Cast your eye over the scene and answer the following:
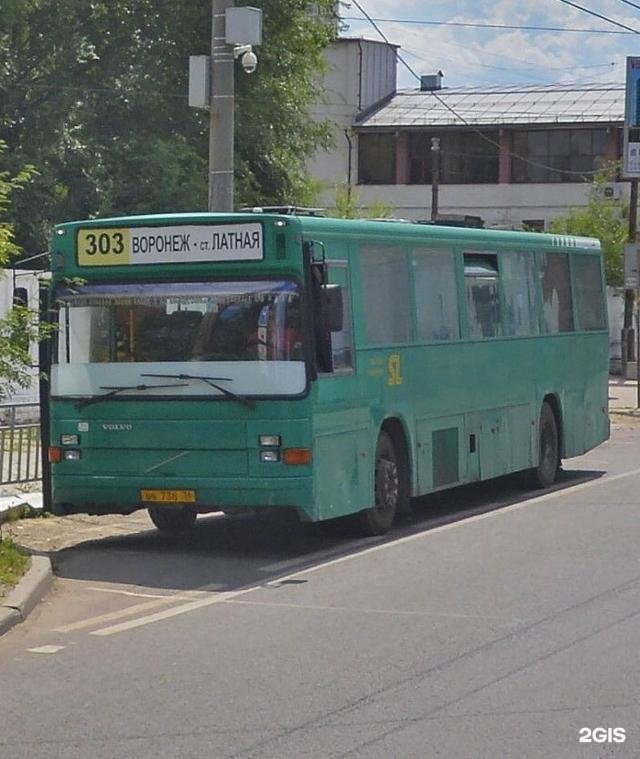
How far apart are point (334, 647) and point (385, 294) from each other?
5.71m

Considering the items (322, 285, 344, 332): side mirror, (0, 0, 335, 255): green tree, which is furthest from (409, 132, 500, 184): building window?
(322, 285, 344, 332): side mirror

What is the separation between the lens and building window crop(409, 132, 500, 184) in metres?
68.2

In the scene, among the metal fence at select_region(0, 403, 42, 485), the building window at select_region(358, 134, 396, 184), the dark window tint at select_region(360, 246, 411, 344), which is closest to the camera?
the dark window tint at select_region(360, 246, 411, 344)

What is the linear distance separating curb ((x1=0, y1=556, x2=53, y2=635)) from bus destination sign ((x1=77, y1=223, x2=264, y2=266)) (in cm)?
273

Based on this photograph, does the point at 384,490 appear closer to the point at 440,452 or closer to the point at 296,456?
the point at 440,452

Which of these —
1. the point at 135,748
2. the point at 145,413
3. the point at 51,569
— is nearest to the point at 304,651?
the point at 135,748

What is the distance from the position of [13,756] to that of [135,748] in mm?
525

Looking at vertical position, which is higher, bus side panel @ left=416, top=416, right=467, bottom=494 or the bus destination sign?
the bus destination sign

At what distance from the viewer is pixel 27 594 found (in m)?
10.9

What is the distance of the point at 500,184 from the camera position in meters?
67.9

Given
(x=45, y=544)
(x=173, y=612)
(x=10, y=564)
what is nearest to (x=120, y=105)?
(x=45, y=544)

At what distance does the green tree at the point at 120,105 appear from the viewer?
103ft

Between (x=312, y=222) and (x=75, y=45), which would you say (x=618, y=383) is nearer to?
(x=75, y=45)

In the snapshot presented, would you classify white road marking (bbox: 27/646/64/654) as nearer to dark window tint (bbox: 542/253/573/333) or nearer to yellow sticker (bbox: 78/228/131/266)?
yellow sticker (bbox: 78/228/131/266)
